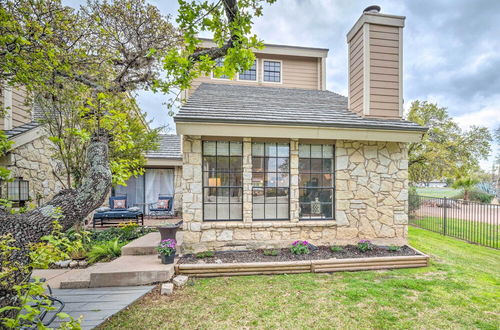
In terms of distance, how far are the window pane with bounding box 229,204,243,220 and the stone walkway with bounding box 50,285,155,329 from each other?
2182 mm

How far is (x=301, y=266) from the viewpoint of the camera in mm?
4492

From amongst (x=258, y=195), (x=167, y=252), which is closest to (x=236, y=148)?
(x=258, y=195)

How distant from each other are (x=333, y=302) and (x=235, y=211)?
2775 mm

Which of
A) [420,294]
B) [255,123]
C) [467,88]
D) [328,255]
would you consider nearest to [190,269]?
[328,255]

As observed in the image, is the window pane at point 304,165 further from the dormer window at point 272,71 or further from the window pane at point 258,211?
the dormer window at point 272,71

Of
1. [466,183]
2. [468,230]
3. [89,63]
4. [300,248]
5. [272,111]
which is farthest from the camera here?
[466,183]

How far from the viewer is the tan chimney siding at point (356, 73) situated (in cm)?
601

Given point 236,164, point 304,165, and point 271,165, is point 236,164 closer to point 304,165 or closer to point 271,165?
point 271,165

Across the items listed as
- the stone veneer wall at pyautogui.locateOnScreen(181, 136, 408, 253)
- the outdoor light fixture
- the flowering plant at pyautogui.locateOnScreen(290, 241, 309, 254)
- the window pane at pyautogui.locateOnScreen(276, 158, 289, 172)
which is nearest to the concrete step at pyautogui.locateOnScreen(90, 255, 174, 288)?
the stone veneer wall at pyautogui.locateOnScreen(181, 136, 408, 253)

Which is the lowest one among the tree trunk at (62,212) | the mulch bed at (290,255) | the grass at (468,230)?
the grass at (468,230)

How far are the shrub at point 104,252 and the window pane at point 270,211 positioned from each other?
358cm

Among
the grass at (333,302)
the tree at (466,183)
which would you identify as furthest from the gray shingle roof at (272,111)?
the tree at (466,183)

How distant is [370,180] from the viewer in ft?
18.5

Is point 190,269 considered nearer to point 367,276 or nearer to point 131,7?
point 367,276
